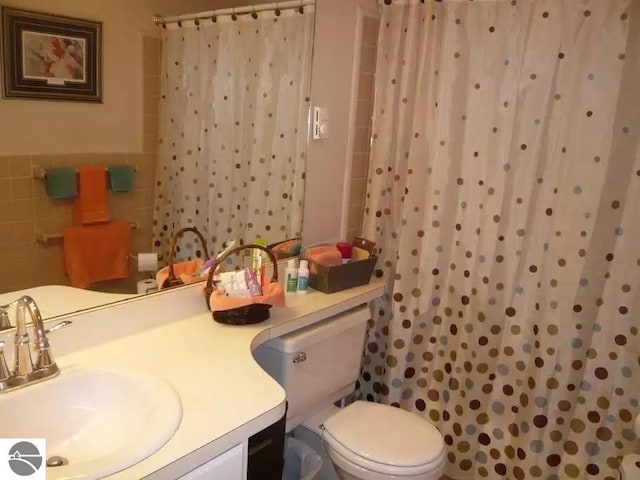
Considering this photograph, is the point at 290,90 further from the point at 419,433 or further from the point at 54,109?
the point at 419,433

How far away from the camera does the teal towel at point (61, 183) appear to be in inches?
55.6

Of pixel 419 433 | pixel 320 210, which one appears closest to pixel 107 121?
pixel 320 210

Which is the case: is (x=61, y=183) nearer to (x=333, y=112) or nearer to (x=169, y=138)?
(x=169, y=138)

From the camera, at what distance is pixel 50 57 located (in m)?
1.36

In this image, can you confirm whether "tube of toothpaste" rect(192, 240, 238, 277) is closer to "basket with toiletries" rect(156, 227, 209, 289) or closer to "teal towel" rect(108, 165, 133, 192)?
"basket with toiletries" rect(156, 227, 209, 289)

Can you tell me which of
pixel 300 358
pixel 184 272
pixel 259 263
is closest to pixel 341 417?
pixel 300 358

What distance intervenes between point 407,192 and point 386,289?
0.43 m

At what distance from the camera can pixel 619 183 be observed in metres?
1.88

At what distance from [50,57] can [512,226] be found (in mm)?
1602

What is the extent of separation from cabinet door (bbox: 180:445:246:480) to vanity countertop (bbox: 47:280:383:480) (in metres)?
0.03

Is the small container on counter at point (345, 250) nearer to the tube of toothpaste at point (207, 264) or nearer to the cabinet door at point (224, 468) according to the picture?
the tube of toothpaste at point (207, 264)

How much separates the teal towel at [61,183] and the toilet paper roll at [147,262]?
10.8 inches

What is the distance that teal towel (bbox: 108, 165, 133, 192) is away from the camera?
1542mm

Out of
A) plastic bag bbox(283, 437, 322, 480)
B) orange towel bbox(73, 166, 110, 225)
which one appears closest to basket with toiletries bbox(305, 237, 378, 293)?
plastic bag bbox(283, 437, 322, 480)
